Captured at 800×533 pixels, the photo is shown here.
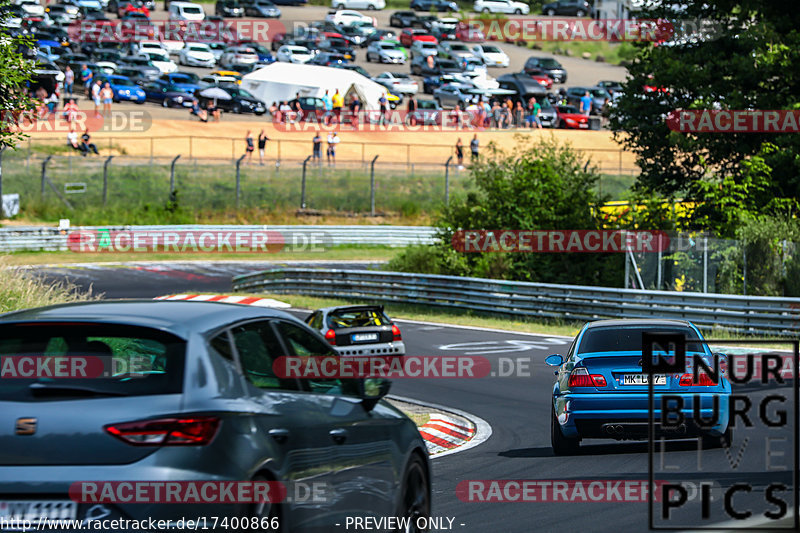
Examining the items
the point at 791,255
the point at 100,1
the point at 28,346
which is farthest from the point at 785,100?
the point at 100,1

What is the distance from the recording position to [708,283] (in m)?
26.0

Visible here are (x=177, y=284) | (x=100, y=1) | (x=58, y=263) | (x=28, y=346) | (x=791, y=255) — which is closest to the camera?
(x=28, y=346)

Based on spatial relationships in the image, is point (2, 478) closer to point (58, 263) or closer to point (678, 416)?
point (678, 416)

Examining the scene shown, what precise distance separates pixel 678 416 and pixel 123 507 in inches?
275

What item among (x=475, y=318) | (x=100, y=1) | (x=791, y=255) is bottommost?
Result: (x=475, y=318)

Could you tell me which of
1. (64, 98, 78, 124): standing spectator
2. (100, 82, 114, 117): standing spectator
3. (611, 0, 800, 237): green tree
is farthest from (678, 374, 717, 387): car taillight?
(100, 82, 114, 117): standing spectator

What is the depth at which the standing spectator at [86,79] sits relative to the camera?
59.8 metres

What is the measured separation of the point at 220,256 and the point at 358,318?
87.1 ft

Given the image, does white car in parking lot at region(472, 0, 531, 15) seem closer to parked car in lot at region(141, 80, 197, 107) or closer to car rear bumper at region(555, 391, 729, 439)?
parked car in lot at region(141, 80, 197, 107)

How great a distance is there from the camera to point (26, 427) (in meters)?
4.93

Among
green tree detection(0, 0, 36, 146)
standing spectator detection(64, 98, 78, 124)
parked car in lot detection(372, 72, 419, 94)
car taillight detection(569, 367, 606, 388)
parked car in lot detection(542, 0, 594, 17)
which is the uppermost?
parked car in lot detection(542, 0, 594, 17)

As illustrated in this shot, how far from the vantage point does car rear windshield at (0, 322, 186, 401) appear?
507cm

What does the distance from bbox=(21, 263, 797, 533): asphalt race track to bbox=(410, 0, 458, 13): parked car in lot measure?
253ft

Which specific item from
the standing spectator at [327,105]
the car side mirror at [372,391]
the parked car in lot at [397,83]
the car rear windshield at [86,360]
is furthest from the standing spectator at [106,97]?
the car rear windshield at [86,360]
